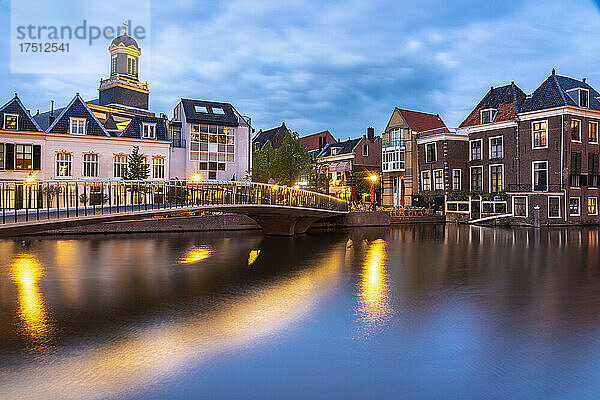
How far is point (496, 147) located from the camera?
46.9 m

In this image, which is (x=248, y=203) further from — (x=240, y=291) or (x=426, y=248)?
(x=240, y=291)

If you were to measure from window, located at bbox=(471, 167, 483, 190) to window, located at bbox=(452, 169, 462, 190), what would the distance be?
131 cm

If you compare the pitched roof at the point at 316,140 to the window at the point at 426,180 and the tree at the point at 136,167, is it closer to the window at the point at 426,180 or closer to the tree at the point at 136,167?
the window at the point at 426,180

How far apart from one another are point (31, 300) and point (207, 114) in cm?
3576

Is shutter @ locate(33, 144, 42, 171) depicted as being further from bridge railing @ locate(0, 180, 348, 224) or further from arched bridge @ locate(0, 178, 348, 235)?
bridge railing @ locate(0, 180, 348, 224)

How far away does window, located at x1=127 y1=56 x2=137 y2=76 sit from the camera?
2704 inches

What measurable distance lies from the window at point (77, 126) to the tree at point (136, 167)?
4.29m

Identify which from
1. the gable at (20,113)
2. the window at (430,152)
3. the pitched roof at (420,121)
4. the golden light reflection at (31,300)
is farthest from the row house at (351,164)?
the golden light reflection at (31,300)

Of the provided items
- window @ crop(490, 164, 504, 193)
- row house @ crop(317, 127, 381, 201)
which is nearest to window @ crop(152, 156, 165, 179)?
row house @ crop(317, 127, 381, 201)

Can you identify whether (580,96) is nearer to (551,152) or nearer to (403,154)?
(551,152)

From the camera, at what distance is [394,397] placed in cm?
665

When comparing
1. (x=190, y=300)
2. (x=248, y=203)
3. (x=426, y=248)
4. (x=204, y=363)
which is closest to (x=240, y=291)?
(x=190, y=300)

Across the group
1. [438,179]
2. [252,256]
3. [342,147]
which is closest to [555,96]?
[438,179]

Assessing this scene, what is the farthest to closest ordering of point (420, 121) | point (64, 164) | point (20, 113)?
point (420, 121) < point (64, 164) < point (20, 113)
